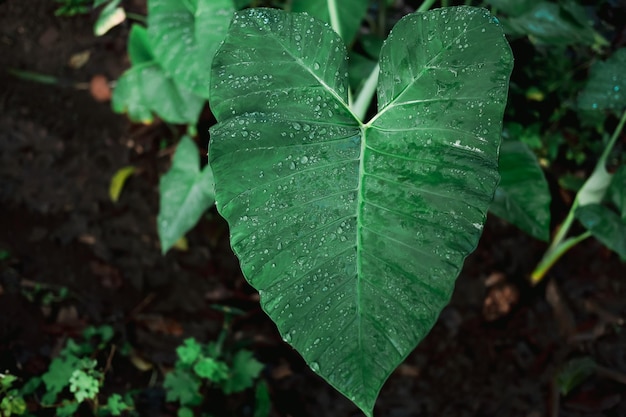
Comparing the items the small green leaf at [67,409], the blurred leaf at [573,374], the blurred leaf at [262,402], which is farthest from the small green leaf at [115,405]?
the blurred leaf at [573,374]

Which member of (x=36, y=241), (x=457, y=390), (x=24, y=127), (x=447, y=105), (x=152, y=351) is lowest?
(x=457, y=390)

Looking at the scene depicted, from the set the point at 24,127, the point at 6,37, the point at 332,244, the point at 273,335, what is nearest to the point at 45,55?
the point at 6,37

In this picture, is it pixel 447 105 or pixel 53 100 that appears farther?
pixel 53 100

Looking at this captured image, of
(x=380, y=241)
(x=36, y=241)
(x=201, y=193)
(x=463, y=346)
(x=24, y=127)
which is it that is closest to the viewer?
(x=380, y=241)

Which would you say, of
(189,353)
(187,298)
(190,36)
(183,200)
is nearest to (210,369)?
(189,353)

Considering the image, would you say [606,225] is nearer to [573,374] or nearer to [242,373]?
[573,374]

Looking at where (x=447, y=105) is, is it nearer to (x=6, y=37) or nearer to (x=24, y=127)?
(x=24, y=127)

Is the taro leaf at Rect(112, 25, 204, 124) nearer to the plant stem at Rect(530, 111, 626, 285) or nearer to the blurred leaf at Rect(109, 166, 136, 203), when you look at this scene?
the blurred leaf at Rect(109, 166, 136, 203)
